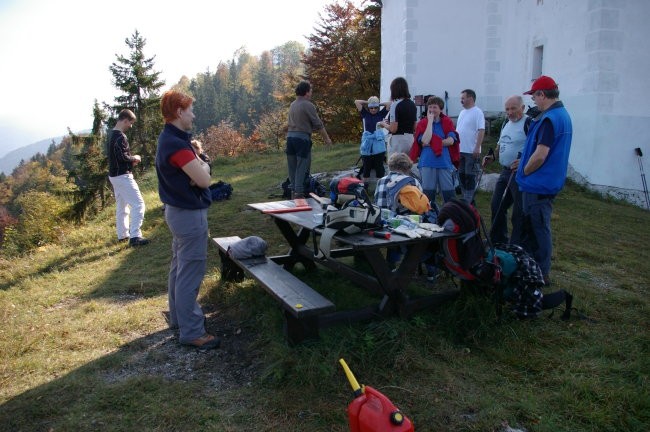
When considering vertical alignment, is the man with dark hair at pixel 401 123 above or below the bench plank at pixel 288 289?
above

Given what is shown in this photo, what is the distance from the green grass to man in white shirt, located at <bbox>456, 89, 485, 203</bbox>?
2.35 metres

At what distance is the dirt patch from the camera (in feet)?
10.8

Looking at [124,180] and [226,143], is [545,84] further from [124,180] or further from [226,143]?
[226,143]

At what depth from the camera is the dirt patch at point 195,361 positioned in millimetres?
3279

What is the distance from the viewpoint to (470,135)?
7125 mm

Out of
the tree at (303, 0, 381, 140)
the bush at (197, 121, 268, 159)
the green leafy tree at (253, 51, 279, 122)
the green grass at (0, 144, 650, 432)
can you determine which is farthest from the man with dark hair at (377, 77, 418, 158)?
the green leafy tree at (253, 51, 279, 122)

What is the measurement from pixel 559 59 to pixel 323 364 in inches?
405

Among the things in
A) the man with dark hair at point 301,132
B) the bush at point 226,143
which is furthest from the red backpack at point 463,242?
A: the bush at point 226,143

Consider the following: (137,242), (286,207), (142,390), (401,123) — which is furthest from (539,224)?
(137,242)

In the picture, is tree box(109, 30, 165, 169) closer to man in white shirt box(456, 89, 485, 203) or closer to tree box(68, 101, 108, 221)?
tree box(68, 101, 108, 221)

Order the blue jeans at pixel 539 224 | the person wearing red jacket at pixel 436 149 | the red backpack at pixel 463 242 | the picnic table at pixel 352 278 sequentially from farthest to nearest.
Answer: the person wearing red jacket at pixel 436 149
the blue jeans at pixel 539 224
the red backpack at pixel 463 242
the picnic table at pixel 352 278

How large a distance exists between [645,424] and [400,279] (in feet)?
5.58

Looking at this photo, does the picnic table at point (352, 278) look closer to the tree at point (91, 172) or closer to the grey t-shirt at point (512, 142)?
the grey t-shirt at point (512, 142)

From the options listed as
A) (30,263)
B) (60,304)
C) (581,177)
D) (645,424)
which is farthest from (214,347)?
(581,177)
